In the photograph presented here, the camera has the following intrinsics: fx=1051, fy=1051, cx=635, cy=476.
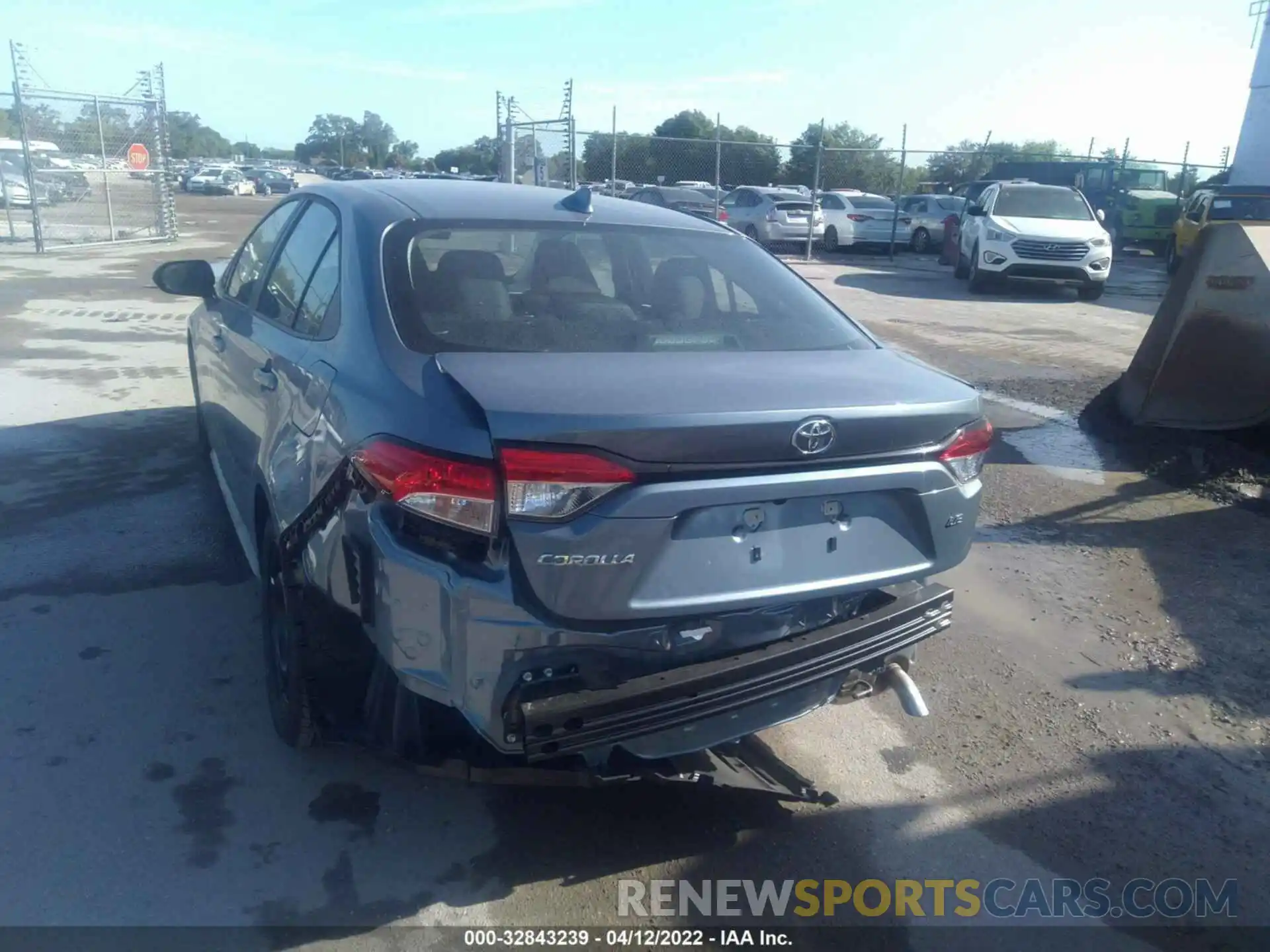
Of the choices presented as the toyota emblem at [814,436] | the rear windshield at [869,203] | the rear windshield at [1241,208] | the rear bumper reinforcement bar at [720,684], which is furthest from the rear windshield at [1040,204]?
the toyota emblem at [814,436]

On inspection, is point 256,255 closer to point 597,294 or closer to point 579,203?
point 579,203

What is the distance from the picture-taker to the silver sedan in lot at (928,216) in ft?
83.6

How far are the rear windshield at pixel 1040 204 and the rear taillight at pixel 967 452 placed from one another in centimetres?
1570

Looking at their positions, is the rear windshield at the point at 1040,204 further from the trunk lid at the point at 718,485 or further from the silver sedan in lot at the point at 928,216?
the trunk lid at the point at 718,485

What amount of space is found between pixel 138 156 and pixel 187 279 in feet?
57.0

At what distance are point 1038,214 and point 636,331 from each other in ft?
52.9

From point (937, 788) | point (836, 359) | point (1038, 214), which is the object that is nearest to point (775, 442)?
point (836, 359)

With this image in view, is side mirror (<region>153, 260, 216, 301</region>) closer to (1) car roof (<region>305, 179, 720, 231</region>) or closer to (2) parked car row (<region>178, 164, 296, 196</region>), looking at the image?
(1) car roof (<region>305, 179, 720, 231</region>)

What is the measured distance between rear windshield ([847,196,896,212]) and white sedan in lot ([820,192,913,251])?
25 millimetres

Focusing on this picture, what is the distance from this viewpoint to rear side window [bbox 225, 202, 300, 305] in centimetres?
439

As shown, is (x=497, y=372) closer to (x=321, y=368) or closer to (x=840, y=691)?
(x=321, y=368)

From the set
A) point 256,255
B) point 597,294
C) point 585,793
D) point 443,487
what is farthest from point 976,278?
point 443,487

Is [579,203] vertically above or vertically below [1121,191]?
below

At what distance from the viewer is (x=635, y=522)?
8.28 ft
